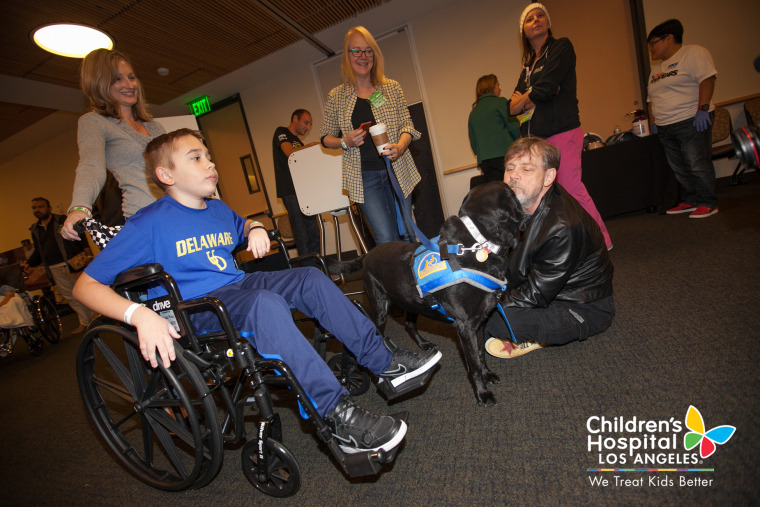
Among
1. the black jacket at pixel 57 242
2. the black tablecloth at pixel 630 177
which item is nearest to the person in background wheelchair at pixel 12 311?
the black jacket at pixel 57 242

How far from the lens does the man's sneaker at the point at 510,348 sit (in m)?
1.96

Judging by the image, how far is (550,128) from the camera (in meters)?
2.90

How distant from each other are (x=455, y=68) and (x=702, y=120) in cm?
373

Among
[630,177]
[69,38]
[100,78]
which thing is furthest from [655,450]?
[69,38]

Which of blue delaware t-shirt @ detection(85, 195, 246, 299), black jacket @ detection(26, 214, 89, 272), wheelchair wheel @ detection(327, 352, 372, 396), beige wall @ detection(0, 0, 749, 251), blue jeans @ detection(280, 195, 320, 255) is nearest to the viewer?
blue delaware t-shirt @ detection(85, 195, 246, 299)

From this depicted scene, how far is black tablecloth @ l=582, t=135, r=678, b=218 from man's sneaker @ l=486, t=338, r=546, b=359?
3.45 metres

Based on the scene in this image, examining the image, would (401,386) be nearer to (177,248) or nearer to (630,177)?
(177,248)

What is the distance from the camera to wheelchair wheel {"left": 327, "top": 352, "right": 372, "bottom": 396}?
1.87 meters

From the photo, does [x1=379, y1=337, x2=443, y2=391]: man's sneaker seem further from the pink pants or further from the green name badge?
the pink pants

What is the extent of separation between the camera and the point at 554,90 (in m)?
2.78

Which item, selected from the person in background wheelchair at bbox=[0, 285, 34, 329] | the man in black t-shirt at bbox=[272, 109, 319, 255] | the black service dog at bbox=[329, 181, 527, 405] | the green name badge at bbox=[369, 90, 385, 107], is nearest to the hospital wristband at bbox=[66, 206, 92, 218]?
the black service dog at bbox=[329, 181, 527, 405]

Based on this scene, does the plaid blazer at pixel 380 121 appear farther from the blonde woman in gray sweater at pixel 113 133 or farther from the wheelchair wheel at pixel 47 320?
the wheelchair wheel at pixel 47 320

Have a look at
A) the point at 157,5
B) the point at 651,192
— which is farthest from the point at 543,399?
the point at 157,5

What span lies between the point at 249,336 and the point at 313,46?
631 cm
